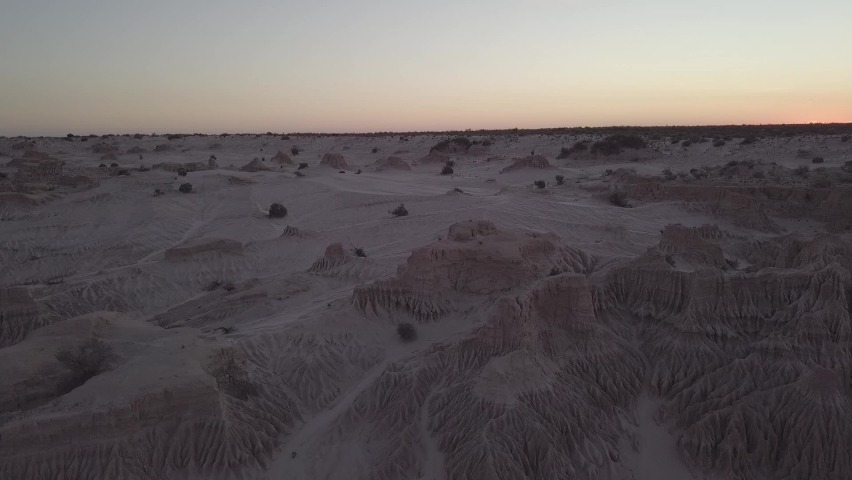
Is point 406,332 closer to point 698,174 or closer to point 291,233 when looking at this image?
point 291,233

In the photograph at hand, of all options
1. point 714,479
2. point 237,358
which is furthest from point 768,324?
point 237,358

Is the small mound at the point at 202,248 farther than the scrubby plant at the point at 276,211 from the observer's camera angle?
No

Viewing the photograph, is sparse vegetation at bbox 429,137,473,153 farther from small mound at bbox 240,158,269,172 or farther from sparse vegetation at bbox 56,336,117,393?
sparse vegetation at bbox 56,336,117,393

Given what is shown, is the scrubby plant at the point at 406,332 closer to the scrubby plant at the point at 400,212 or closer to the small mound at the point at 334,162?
the scrubby plant at the point at 400,212

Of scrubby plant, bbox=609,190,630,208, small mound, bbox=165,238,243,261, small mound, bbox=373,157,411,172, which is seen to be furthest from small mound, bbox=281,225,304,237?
small mound, bbox=373,157,411,172

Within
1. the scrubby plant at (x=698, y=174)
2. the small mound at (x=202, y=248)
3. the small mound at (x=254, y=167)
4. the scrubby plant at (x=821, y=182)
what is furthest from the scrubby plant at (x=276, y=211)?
the scrubby plant at (x=821, y=182)
